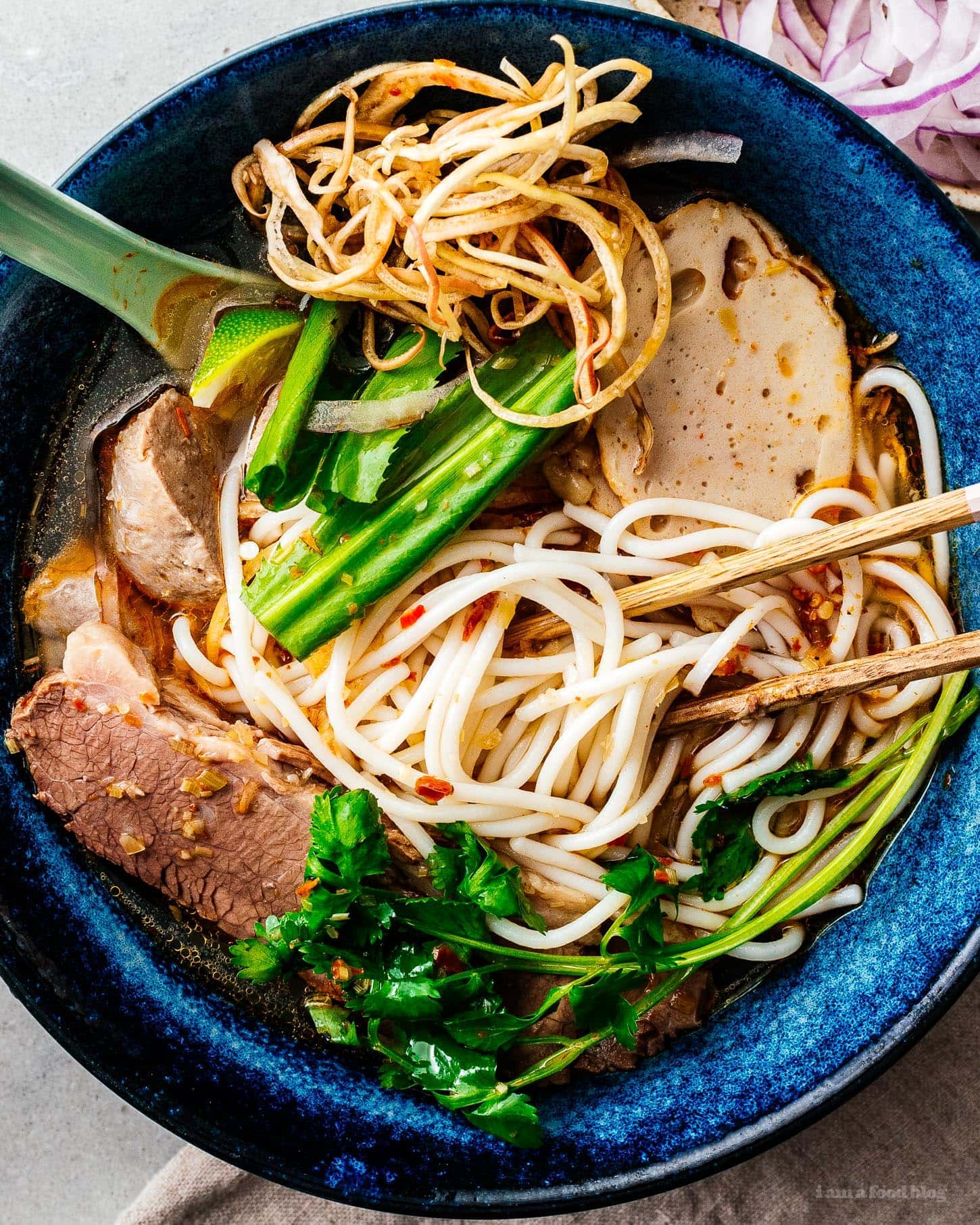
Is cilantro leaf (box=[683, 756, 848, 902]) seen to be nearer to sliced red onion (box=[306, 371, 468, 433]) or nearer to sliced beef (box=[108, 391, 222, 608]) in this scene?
sliced red onion (box=[306, 371, 468, 433])

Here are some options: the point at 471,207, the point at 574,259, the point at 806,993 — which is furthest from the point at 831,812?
the point at 471,207

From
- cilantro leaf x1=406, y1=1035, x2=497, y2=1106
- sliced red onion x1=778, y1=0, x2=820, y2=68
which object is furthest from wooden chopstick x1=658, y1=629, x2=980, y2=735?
sliced red onion x1=778, y1=0, x2=820, y2=68

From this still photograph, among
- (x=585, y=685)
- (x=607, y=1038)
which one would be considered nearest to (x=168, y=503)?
(x=585, y=685)

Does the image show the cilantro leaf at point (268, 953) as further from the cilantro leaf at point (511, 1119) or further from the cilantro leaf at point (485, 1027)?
the cilantro leaf at point (511, 1119)

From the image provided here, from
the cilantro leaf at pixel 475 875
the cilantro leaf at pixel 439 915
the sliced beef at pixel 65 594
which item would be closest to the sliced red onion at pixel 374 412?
the sliced beef at pixel 65 594

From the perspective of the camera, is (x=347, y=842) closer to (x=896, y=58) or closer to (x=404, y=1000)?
(x=404, y=1000)
